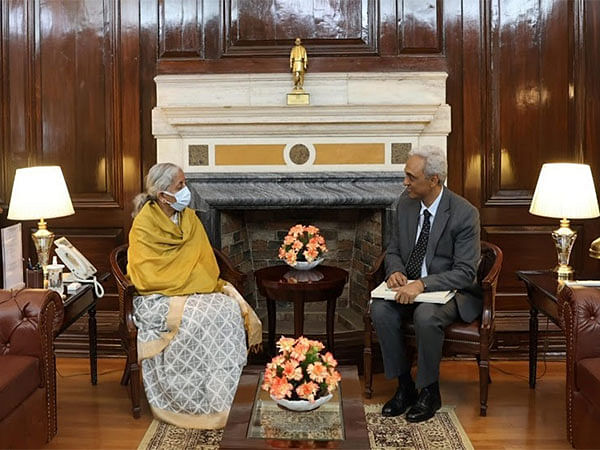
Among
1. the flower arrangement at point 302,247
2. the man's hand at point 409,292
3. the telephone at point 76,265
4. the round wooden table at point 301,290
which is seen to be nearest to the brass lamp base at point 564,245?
the man's hand at point 409,292

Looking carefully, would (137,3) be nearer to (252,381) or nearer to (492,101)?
(492,101)

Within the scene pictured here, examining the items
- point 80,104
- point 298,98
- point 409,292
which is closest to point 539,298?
point 409,292

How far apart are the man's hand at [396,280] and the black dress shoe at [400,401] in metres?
0.55

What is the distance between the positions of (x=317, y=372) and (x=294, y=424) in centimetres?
21

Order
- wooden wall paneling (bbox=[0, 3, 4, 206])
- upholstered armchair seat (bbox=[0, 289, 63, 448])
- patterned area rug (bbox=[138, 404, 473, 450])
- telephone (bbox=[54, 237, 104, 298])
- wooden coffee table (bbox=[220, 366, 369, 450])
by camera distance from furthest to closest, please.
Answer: wooden wall paneling (bbox=[0, 3, 4, 206]) → telephone (bbox=[54, 237, 104, 298]) → patterned area rug (bbox=[138, 404, 473, 450]) → upholstered armchair seat (bbox=[0, 289, 63, 448]) → wooden coffee table (bbox=[220, 366, 369, 450])

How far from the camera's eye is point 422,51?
5.01m

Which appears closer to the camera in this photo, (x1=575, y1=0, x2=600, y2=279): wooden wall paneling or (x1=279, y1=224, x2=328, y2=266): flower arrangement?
(x1=279, y1=224, x2=328, y2=266): flower arrangement

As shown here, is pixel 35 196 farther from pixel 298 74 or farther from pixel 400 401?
pixel 400 401

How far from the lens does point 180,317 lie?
13.3 ft

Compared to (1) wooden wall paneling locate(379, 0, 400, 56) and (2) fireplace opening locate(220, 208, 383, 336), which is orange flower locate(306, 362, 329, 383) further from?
(1) wooden wall paneling locate(379, 0, 400, 56)

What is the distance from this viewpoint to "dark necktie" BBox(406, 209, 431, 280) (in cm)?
434

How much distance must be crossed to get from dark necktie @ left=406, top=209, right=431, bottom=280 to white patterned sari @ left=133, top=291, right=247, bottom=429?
1.03 metres

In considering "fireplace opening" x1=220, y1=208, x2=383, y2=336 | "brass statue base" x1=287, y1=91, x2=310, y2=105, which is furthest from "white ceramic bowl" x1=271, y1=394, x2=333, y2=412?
"brass statue base" x1=287, y1=91, x2=310, y2=105

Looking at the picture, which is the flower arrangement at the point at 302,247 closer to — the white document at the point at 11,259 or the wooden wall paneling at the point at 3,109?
the white document at the point at 11,259
